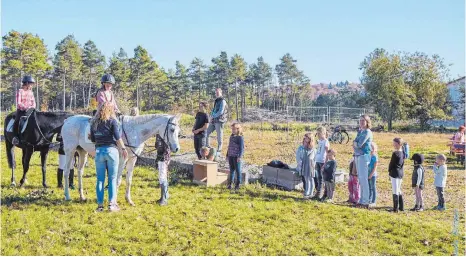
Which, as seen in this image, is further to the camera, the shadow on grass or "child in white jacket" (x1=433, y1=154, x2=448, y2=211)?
"child in white jacket" (x1=433, y1=154, x2=448, y2=211)

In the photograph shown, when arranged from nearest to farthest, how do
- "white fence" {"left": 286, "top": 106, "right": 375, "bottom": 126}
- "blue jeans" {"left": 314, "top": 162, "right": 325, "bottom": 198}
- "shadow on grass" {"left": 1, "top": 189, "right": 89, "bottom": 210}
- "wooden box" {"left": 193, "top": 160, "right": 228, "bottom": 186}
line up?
"shadow on grass" {"left": 1, "top": 189, "right": 89, "bottom": 210}
"blue jeans" {"left": 314, "top": 162, "right": 325, "bottom": 198}
"wooden box" {"left": 193, "top": 160, "right": 228, "bottom": 186}
"white fence" {"left": 286, "top": 106, "right": 375, "bottom": 126}

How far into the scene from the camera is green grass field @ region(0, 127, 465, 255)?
17.5 feet

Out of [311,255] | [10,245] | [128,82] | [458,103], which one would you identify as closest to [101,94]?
[10,245]

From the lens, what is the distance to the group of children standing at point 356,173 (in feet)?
25.1

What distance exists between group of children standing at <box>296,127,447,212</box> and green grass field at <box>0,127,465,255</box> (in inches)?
13.6

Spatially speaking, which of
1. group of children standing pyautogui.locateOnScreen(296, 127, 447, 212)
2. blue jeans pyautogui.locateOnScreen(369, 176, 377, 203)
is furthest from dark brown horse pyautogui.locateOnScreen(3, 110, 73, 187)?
blue jeans pyautogui.locateOnScreen(369, 176, 377, 203)

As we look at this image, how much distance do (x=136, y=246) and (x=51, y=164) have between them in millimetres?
7102

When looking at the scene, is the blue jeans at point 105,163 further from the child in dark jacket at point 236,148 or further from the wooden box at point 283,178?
the wooden box at point 283,178

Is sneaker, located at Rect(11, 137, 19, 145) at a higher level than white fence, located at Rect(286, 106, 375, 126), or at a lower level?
lower

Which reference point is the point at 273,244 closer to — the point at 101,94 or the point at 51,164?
the point at 101,94

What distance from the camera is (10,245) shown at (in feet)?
16.8

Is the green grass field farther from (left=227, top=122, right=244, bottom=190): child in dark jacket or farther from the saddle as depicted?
the saddle

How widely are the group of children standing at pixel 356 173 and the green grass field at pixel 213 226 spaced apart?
Answer: 346 millimetres

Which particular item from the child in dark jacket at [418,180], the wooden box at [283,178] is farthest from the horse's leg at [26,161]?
the child in dark jacket at [418,180]
